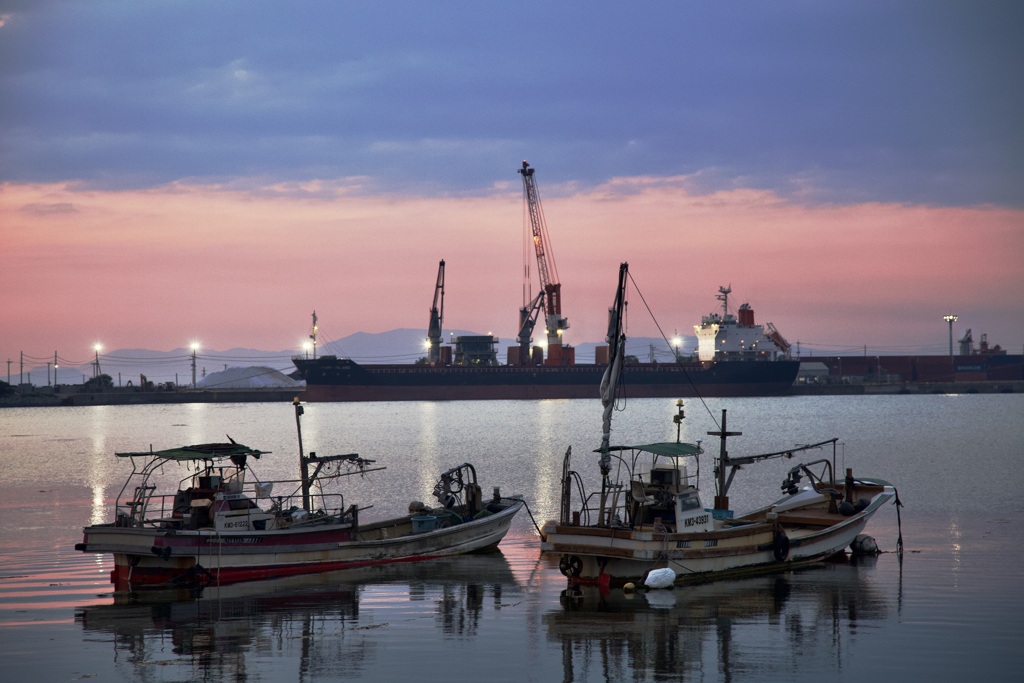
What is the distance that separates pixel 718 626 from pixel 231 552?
34.3 feet

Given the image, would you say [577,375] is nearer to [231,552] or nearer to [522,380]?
[522,380]

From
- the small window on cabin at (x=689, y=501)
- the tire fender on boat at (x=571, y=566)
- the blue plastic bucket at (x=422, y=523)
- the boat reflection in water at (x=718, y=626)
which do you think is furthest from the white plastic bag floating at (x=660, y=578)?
the blue plastic bucket at (x=422, y=523)

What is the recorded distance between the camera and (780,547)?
25016mm

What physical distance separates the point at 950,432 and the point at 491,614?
75.5m

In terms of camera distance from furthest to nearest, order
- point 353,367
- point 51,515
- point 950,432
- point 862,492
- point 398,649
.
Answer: point 353,367 → point 950,432 → point 51,515 → point 862,492 → point 398,649

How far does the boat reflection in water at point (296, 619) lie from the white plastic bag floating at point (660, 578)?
9.18 feet

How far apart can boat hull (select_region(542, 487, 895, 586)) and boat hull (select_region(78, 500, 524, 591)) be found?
460 cm

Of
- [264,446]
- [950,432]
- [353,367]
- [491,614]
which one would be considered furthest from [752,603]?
[353,367]

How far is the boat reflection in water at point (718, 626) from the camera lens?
17312 millimetres

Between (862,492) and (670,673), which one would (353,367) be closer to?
(862,492)

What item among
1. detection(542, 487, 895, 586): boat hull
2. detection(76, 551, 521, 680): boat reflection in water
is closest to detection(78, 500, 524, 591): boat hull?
detection(76, 551, 521, 680): boat reflection in water

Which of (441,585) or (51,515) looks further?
(51,515)

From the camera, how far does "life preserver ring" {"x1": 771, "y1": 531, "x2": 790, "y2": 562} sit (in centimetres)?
2502

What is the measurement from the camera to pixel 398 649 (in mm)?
18516
